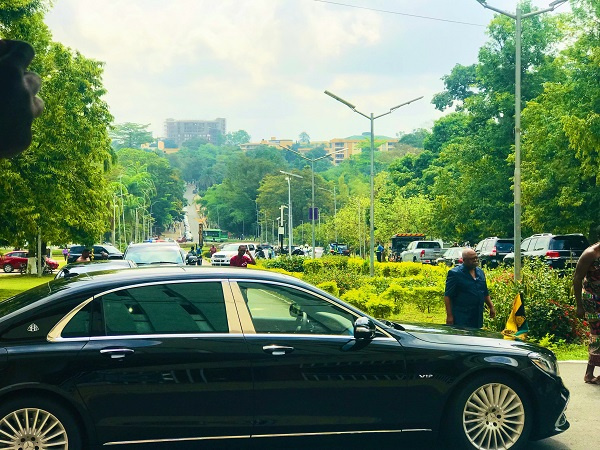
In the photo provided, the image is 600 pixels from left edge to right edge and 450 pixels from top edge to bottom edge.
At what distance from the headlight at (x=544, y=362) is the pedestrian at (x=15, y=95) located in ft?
16.0

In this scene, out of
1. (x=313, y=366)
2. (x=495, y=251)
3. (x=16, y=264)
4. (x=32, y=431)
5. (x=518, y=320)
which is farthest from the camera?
(x=16, y=264)

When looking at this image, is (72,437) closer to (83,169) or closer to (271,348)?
(271,348)

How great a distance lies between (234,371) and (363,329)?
0.97 m

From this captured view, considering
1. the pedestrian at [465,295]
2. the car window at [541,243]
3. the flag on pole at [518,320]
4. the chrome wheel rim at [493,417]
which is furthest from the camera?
the car window at [541,243]

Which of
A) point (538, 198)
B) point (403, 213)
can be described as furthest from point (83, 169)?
point (403, 213)

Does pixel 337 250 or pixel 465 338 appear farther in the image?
pixel 337 250

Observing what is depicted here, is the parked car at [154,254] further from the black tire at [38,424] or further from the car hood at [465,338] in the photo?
the black tire at [38,424]

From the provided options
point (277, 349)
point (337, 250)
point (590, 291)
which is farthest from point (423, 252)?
point (277, 349)

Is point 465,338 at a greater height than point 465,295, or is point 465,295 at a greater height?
point 465,295

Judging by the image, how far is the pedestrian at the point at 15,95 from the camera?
2926mm

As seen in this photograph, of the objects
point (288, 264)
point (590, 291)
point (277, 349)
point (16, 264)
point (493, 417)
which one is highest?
point (590, 291)

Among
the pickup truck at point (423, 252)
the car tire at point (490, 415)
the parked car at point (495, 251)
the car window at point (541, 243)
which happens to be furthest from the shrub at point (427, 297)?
the pickup truck at point (423, 252)

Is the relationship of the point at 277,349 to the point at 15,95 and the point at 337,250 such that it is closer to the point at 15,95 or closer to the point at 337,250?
the point at 15,95

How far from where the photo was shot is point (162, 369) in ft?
20.2
